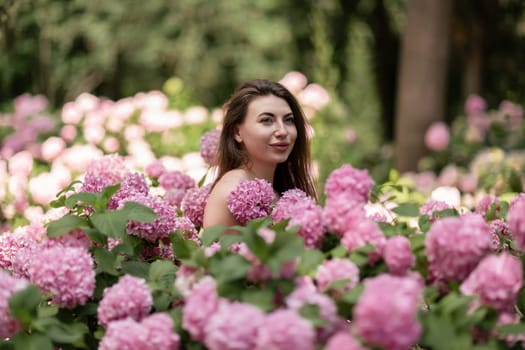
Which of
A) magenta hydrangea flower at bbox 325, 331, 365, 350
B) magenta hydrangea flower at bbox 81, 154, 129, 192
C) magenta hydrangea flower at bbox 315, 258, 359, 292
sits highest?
magenta hydrangea flower at bbox 315, 258, 359, 292

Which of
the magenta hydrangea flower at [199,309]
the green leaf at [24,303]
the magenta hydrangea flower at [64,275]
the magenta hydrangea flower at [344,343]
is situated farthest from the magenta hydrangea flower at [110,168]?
the magenta hydrangea flower at [344,343]

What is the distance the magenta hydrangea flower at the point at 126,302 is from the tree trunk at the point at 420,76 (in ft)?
18.5

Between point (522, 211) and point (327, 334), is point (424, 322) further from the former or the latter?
point (522, 211)

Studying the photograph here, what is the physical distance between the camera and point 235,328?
125 centimetres

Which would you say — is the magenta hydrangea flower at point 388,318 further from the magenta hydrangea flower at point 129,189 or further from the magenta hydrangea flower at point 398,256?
the magenta hydrangea flower at point 129,189

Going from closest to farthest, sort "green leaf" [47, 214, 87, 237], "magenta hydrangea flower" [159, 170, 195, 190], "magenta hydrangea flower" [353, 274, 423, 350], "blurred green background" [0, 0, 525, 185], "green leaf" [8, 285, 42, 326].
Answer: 1. "magenta hydrangea flower" [353, 274, 423, 350]
2. "green leaf" [8, 285, 42, 326]
3. "green leaf" [47, 214, 87, 237]
4. "magenta hydrangea flower" [159, 170, 195, 190]
5. "blurred green background" [0, 0, 525, 185]

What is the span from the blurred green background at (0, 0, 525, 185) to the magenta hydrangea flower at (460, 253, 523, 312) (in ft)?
20.6

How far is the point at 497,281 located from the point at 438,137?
5.25 metres

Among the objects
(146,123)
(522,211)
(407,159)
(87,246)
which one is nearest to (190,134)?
(146,123)

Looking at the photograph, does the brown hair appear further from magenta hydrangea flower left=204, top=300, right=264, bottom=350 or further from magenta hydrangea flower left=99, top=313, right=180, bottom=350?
magenta hydrangea flower left=204, top=300, right=264, bottom=350

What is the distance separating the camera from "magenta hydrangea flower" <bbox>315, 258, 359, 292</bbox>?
1.40 m

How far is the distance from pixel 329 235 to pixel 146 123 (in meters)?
4.17

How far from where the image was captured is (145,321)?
142cm

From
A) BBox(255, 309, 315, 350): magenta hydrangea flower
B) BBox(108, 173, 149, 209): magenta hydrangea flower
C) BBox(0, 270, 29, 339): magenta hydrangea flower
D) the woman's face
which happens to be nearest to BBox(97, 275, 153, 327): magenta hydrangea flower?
BBox(0, 270, 29, 339): magenta hydrangea flower
